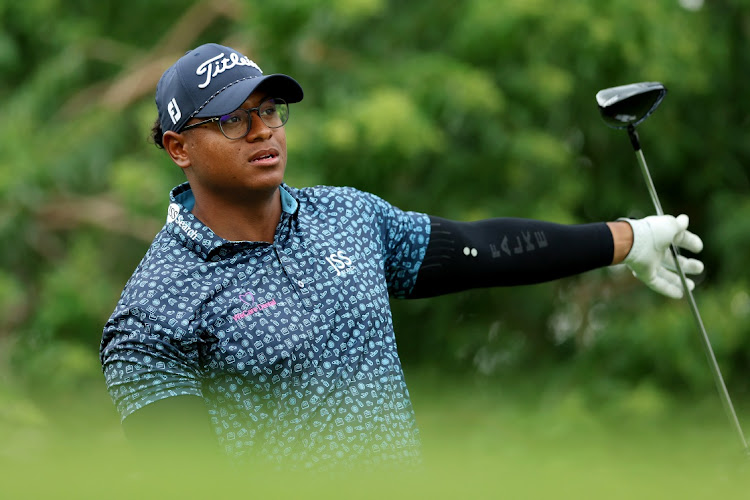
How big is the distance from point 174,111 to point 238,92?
0.19m

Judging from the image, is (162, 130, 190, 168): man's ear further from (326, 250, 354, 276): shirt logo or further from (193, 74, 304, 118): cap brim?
(326, 250, 354, 276): shirt logo

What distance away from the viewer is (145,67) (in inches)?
319

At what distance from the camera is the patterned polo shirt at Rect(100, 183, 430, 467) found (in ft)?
7.13

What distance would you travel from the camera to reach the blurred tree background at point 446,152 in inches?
271

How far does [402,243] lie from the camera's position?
2699 millimetres

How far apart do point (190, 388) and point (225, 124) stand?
64cm

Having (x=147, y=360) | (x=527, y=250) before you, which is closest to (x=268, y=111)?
(x=147, y=360)

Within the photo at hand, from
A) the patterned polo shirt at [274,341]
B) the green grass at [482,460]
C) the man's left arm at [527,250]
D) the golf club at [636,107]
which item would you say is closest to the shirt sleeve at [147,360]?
the patterned polo shirt at [274,341]

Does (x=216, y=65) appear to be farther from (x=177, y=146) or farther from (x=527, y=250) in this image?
(x=527, y=250)

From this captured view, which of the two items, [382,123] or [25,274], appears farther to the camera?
[25,274]

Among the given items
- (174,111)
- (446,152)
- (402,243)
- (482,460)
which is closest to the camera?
(482,460)

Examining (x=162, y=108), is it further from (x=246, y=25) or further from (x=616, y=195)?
(x=616, y=195)

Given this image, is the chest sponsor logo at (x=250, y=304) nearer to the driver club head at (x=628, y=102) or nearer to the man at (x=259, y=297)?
the man at (x=259, y=297)

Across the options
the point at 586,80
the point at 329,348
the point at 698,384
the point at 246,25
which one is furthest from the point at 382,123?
the point at 329,348
